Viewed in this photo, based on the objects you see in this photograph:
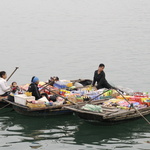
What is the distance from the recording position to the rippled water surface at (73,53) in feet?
38.8

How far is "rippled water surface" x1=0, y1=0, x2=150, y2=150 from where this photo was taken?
11823mm

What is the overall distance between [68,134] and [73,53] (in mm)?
13798

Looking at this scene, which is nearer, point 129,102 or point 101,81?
point 129,102

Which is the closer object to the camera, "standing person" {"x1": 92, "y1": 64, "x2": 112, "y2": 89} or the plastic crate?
the plastic crate

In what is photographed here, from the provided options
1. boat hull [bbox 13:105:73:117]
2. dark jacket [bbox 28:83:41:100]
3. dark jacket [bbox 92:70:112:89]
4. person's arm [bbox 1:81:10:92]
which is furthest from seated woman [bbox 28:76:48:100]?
dark jacket [bbox 92:70:112:89]

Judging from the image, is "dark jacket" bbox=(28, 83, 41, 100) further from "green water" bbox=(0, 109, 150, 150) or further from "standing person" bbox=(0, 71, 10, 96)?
"standing person" bbox=(0, 71, 10, 96)

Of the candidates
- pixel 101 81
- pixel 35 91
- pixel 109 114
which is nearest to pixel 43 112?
pixel 35 91

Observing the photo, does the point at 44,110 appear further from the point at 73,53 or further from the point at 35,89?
the point at 73,53

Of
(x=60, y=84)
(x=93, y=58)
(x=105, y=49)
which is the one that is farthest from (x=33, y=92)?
(x=105, y=49)

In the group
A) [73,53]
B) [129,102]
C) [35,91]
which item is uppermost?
[73,53]

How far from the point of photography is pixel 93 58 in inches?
964

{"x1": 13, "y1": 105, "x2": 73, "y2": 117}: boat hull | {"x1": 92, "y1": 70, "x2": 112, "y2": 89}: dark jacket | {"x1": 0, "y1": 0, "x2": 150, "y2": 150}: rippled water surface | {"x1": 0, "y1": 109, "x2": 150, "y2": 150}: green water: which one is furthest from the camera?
{"x1": 92, "y1": 70, "x2": 112, "y2": 89}: dark jacket

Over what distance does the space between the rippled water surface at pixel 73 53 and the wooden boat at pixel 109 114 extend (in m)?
0.31

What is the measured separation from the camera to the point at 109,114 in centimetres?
1197
